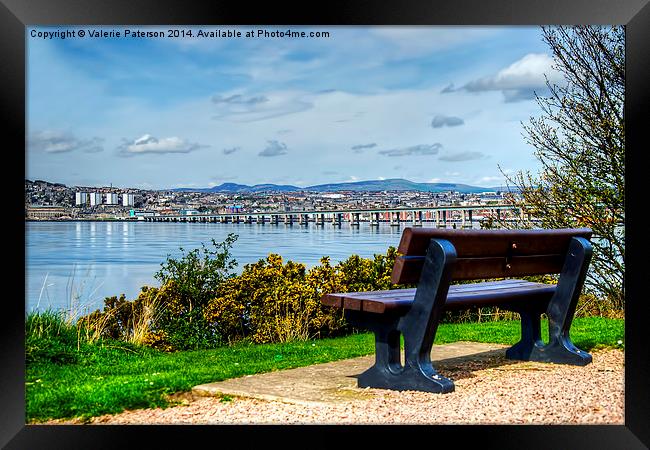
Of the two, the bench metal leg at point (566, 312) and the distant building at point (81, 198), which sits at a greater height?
the distant building at point (81, 198)

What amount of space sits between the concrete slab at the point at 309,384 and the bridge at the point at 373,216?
220 inches

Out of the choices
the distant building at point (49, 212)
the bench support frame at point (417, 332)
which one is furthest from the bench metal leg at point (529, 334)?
the distant building at point (49, 212)

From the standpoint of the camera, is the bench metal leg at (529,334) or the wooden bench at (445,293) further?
the bench metal leg at (529,334)

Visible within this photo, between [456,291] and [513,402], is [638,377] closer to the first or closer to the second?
[513,402]

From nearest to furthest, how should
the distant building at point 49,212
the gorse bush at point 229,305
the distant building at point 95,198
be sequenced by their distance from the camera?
1. the gorse bush at point 229,305
2. the distant building at point 49,212
3. the distant building at point 95,198

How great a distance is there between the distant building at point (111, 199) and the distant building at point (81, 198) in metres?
0.46

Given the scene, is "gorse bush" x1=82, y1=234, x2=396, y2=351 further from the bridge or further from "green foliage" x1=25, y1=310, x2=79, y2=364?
the bridge

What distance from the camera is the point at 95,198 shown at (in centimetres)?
1568

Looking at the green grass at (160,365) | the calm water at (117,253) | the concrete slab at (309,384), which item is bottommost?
the green grass at (160,365)

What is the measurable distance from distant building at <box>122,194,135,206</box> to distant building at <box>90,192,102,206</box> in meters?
0.52

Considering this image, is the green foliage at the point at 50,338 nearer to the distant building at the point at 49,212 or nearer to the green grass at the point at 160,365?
the green grass at the point at 160,365

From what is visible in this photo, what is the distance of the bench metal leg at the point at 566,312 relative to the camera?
646 cm
